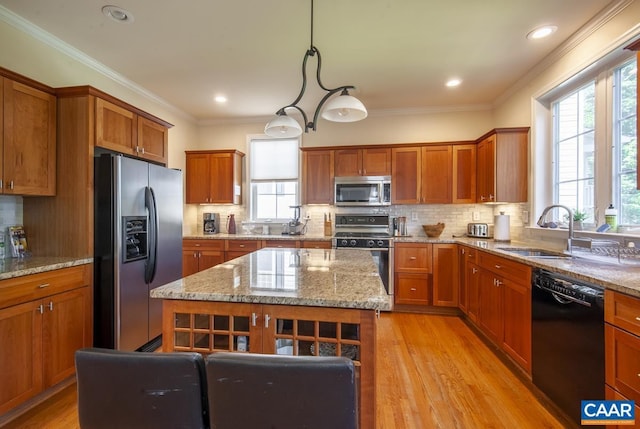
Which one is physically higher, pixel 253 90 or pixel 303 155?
pixel 253 90

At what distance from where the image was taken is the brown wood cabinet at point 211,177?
433 cm

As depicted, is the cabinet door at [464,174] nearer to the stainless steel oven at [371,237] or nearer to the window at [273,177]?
the stainless steel oven at [371,237]

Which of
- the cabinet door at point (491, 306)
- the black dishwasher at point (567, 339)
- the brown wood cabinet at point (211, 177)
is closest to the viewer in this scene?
the black dishwasher at point (567, 339)

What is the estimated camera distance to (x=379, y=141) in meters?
4.31

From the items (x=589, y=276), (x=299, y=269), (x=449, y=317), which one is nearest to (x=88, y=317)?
(x=299, y=269)

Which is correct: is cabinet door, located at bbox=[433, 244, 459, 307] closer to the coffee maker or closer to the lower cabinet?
the lower cabinet

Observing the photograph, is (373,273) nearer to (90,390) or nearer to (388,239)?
(90,390)

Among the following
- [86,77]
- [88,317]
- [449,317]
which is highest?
[86,77]

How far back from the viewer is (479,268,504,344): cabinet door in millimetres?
2510

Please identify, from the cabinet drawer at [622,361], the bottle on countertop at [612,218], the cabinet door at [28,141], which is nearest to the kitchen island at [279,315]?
the cabinet drawer at [622,361]

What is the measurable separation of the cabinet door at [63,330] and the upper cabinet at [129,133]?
1.19 meters

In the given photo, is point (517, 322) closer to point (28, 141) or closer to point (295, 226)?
point (295, 226)

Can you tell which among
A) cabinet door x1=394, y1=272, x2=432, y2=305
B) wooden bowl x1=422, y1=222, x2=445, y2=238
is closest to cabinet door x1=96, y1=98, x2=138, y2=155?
cabinet door x1=394, y1=272, x2=432, y2=305

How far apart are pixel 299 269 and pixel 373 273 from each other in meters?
0.44
